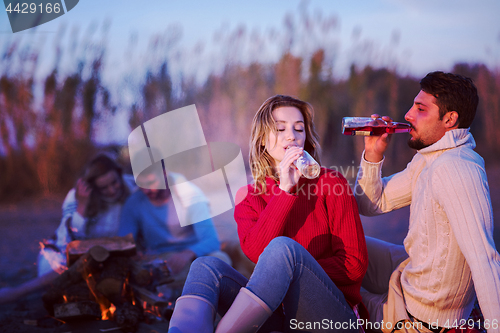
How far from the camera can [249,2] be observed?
2902 millimetres

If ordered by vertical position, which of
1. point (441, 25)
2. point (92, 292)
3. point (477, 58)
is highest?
point (441, 25)

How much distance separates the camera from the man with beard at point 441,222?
1.11 metres

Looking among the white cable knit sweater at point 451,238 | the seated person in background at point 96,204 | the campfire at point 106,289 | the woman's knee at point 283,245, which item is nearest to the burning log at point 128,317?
the campfire at point 106,289

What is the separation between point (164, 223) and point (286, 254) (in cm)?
170

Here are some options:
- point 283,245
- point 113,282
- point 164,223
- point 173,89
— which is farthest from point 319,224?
point 173,89

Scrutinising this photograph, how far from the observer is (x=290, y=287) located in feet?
3.88

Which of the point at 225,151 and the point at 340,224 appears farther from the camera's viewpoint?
the point at 225,151

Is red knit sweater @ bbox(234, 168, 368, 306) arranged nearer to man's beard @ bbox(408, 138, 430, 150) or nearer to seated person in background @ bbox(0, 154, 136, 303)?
man's beard @ bbox(408, 138, 430, 150)

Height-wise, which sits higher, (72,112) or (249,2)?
(249,2)

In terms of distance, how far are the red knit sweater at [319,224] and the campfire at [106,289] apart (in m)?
0.95

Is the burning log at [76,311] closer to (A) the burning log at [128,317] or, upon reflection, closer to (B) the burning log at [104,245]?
(A) the burning log at [128,317]

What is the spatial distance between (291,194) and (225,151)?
181 centimetres

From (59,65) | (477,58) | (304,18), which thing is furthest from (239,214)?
(477,58)

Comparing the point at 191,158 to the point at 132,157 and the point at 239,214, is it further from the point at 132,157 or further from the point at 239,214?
the point at 239,214
